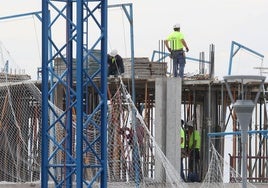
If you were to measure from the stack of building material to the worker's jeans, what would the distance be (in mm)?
1077

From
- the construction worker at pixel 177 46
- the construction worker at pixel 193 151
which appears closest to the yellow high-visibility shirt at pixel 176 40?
the construction worker at pixel 177 46

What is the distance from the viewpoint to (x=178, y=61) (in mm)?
37625

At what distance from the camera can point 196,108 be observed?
42500 mm

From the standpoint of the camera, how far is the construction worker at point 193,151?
38.8 m

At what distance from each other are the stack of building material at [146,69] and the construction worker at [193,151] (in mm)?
2151

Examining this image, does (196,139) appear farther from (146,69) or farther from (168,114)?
(146,69)

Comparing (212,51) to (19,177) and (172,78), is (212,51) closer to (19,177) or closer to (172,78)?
(172,78)

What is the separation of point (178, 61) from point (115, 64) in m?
2.11

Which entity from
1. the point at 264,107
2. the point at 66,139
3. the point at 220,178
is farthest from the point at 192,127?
the point at 66,139

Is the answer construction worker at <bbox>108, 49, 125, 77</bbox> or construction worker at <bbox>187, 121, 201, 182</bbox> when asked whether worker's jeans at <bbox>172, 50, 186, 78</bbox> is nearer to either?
construction worker at <bbox>108, 49, 125, 77</bbox>

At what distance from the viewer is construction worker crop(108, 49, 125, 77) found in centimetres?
3772

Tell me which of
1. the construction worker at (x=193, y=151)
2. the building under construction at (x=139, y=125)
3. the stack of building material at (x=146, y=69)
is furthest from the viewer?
the stack of building material at (x=146, y=69)

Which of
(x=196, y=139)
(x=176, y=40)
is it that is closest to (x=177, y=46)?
(x=176, y=40)

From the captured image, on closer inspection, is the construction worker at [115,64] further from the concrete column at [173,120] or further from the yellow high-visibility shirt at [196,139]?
the yellow high-visibility shirt at [196,139]
